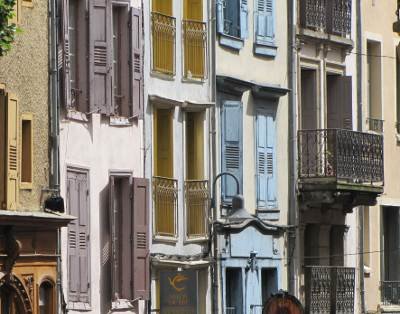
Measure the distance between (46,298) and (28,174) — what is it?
2.26 metres

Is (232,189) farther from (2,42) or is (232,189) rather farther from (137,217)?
(2,42)

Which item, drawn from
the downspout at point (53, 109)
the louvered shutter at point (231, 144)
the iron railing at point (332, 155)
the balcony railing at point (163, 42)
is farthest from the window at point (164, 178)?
the iron railing at point (332, 155)

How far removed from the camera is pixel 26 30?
4447cm

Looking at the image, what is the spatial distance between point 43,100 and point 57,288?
10.9 feet

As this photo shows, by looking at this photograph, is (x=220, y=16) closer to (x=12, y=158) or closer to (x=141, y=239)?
(x=141, y=239)

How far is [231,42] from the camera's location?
53.6 meters

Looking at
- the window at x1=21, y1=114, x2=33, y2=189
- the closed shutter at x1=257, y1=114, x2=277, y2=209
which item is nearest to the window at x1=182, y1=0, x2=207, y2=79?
the closed shutter at x1=257, y1=114, x2=277, y2=209

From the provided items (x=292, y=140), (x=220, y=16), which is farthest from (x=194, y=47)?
(x=292, y=140)

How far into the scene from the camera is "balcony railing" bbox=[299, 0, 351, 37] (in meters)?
57.8

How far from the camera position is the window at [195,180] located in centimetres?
5144

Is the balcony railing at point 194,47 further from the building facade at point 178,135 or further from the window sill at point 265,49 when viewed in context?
the window sill at point 265,49

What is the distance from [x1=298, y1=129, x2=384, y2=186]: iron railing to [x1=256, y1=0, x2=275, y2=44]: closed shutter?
8.95ft

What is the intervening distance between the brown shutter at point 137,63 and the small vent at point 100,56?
1.23m

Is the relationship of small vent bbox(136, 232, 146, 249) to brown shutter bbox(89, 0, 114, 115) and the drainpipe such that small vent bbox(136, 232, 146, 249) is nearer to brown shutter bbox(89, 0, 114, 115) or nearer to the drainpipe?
brown shutter bbox(89, 0, 114, 115)
